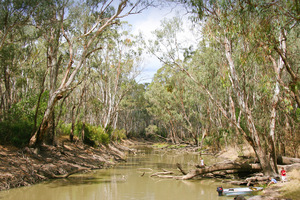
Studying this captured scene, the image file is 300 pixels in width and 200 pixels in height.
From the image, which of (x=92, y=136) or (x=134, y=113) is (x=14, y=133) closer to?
(x=92, y=136)

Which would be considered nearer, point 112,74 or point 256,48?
point 256,48

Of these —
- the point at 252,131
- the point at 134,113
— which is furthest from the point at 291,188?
the point at 134,113

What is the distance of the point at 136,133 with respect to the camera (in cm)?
4722

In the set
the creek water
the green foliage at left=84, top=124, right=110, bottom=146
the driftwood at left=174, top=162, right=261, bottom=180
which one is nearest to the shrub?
the creek water

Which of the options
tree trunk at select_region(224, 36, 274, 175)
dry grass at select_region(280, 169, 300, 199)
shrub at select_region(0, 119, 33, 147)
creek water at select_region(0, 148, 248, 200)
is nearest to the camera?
dry grass at select_region(280, 169, 300, 199)

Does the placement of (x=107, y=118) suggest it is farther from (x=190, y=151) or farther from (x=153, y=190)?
(x=153, y=190)

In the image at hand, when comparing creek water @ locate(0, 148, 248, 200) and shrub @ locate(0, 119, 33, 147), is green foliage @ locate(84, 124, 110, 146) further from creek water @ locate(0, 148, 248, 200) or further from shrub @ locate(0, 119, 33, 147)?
creek water @ locate(0, 148, 248, 200)

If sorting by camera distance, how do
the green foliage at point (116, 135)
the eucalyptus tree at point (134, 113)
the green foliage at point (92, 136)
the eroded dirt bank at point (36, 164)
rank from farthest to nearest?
the eucalyptus tree at point (134, 113) → the green foliage at point (116, 135) → the green foliage at point (92, 136) → the eroded dirt bank at point (36, 164)

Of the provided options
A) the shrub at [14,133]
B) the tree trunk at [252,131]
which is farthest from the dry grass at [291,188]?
the shrub at [14,133]

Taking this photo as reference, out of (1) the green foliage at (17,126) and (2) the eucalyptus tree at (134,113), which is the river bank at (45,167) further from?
(2) the eucalyptus tree at (134,113)

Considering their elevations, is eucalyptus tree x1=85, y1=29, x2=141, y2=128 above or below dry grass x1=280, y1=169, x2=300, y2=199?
above

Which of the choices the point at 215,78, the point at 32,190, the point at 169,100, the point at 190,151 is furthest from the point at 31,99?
the point at 169,100

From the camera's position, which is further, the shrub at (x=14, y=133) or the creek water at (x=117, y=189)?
the shrub at (x=14, y=133)

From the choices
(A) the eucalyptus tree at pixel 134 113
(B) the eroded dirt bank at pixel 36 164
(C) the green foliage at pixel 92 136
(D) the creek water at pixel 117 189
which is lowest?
(D) the creek water at pixel 117 189
